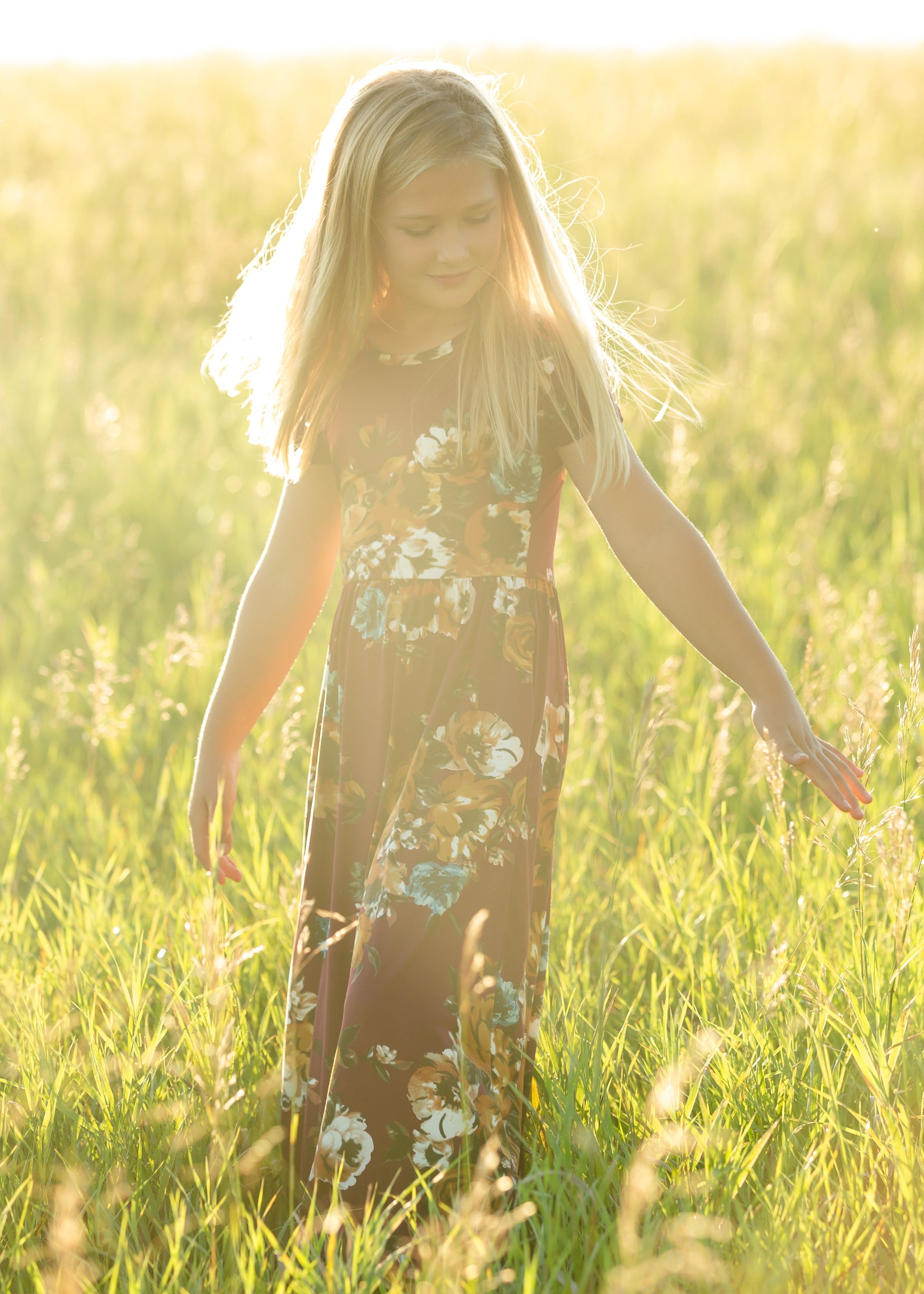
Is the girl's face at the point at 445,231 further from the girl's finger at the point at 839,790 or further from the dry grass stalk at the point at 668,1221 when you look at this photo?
the dry grass stalk at the point at 668,1221

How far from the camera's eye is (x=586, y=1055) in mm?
1771

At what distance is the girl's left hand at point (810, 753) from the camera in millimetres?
1689

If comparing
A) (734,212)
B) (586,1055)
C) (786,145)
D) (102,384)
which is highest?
(786,145)

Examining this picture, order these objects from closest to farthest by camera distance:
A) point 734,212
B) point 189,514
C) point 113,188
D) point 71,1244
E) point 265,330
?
point 71,1244, point 265,330, point 189,514, point 734,212, point 113,188

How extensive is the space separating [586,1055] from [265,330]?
4.34 feet

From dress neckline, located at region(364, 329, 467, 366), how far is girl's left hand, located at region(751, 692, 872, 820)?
737 millimetres

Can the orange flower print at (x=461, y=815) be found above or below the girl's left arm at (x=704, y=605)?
below

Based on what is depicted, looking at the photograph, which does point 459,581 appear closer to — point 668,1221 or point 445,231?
point 445,231

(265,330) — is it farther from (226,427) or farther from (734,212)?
(734,212)

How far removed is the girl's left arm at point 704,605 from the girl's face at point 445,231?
0.31m

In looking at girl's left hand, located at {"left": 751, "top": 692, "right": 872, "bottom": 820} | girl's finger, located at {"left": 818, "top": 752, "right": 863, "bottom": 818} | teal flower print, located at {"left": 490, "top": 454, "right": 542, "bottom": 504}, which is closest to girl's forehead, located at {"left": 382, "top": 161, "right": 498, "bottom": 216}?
teal flower print, located at {"left": 490, "top": 454, "right": 542, "bottom": 504}

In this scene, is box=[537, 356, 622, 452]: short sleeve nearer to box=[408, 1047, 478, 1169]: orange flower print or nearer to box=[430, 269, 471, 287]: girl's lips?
box=[430, 269, 471, 287]: girl's lips

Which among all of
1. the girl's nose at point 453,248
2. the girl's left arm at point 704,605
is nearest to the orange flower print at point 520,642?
the girl's left arm at point 704,605

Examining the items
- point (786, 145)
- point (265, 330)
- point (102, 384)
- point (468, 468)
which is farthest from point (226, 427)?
point (786, 145)
